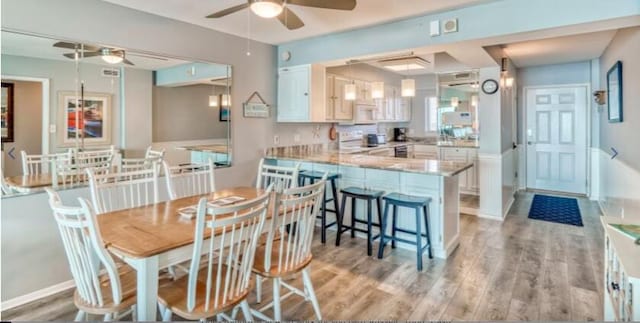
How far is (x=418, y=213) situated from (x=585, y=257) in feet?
5.73

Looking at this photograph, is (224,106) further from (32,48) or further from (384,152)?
(384,152)

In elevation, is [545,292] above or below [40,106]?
below

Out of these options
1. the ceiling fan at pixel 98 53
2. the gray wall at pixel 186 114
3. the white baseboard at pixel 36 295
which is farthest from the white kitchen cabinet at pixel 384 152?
the white baseboard at pixel 36 295

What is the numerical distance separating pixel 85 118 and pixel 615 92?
5241 mm

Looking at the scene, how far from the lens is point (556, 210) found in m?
5.06

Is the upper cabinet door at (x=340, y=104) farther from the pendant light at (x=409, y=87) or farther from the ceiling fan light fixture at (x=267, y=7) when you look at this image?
the ceiling fan light fixture at (x=267, y=7)

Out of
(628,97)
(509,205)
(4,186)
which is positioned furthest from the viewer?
(509,205)

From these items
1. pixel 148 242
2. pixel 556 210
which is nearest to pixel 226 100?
pixel 148 242

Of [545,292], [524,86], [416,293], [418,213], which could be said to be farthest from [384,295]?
[524,86]

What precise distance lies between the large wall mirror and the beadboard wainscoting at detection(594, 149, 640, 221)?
395cm

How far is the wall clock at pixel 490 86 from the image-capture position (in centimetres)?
459

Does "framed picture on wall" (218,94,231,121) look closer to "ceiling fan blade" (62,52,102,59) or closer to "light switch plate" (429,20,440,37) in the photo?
"ceiling fan blade" (62,52,102,59)

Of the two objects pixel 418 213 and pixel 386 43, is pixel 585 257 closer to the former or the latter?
pixel 418 213

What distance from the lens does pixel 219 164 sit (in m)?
4.07
